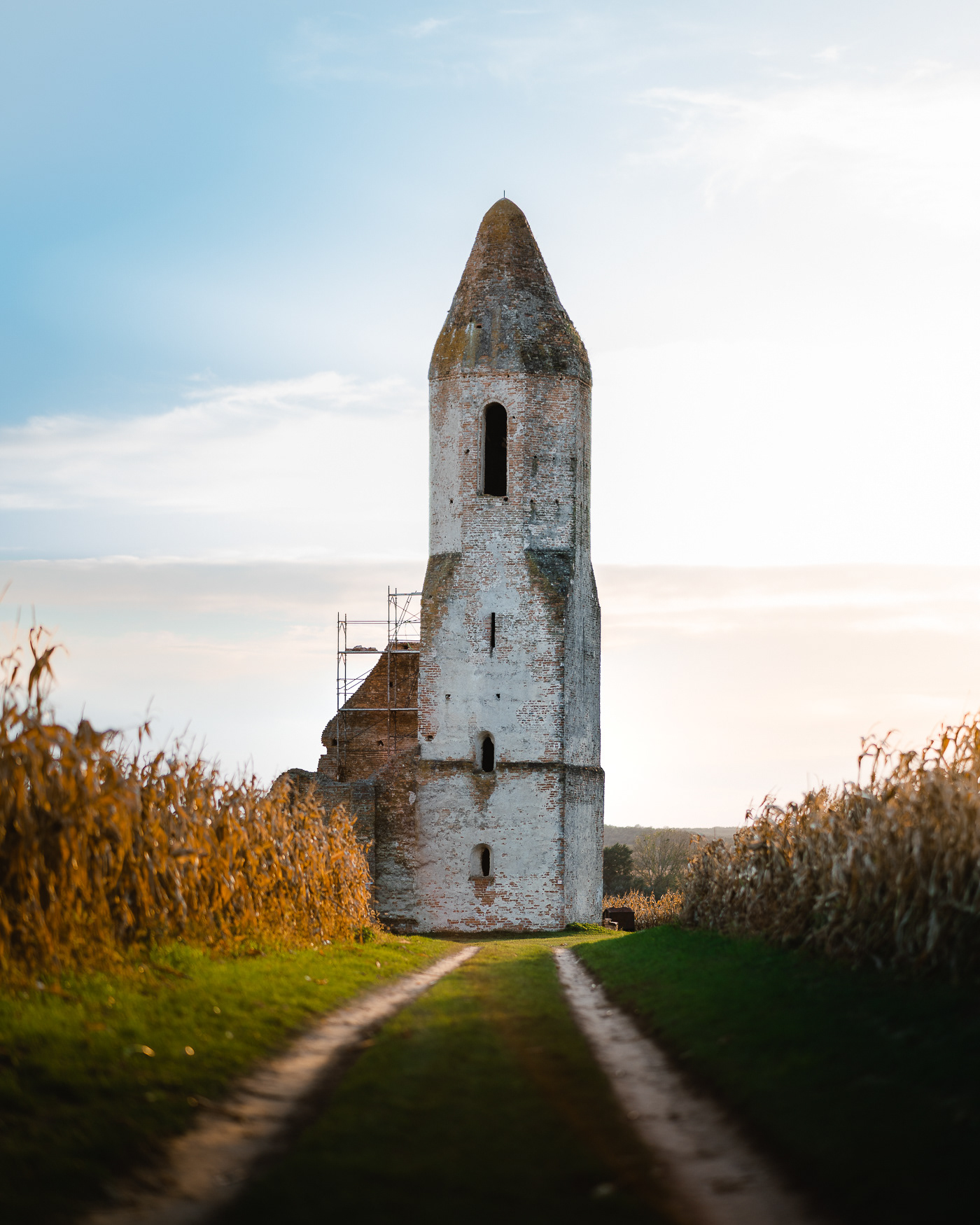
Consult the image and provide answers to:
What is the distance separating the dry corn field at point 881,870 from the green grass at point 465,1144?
284 cm

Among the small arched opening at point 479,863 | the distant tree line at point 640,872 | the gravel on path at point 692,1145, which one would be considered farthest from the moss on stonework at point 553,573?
the distant tree line at point 640,872

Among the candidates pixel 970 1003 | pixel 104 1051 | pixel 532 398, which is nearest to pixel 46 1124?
pixel 104 1051

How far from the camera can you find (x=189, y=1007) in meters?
9.56

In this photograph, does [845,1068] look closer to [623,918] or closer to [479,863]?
[479,863]

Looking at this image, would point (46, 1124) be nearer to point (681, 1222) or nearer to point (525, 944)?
point (681, 1222)

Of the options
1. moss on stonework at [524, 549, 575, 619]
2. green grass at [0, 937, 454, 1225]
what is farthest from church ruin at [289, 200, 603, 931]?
green grass at [0, 937, 454, 1225]

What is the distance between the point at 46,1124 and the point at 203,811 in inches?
285

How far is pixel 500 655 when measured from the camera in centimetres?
2902

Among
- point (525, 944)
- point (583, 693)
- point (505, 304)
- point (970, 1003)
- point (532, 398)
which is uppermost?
point (505, 304)

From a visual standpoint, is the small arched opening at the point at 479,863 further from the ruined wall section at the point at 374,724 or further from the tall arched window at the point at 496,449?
the tall arched window at the point at 496,449

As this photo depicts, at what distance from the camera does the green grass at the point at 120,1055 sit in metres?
6.22

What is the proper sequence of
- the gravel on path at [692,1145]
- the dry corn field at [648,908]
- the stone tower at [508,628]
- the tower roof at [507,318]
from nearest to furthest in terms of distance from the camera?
the gravel on path at [692,1145] → the stone tower at [508,628] → the tower roof at [507,318] → the dry corn field at [648,908]

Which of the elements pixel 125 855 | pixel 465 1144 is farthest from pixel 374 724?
pixel 465 1144

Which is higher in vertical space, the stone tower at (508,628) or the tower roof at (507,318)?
the tower roof at (507,318)
